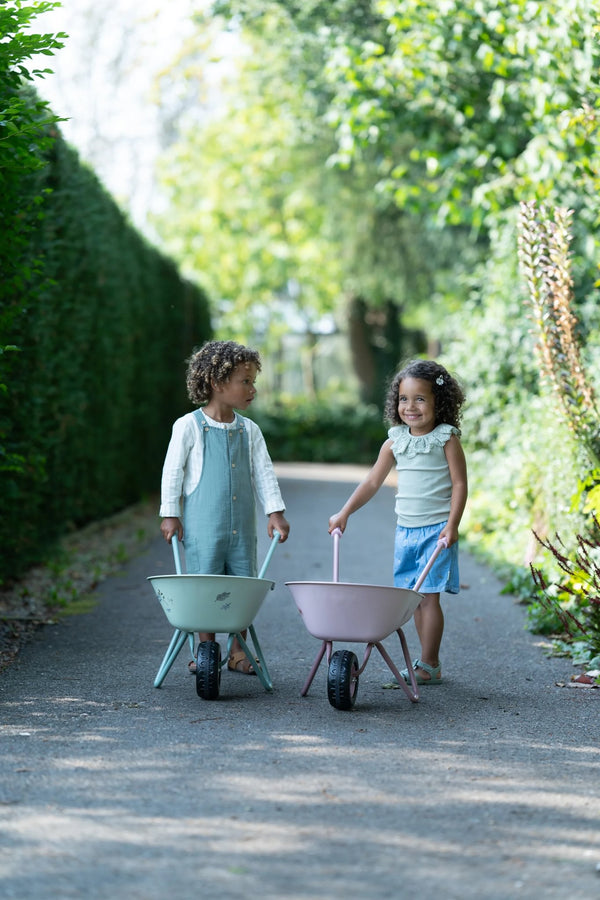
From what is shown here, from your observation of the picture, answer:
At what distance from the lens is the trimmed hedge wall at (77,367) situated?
704 cm

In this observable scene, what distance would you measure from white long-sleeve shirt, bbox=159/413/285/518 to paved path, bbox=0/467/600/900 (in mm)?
820

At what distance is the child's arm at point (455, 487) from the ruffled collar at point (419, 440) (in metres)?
0.03

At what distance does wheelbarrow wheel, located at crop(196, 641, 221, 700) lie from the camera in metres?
4.64

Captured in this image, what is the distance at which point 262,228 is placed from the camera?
29469mm

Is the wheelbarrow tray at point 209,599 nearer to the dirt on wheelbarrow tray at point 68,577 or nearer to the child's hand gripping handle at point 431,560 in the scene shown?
the child's hand gripping handle at point 431,560

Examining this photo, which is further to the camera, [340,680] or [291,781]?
[340,680]

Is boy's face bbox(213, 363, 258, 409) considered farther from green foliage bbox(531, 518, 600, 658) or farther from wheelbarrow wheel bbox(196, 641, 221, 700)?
green foliage bbox(531, 518, 600, 658)

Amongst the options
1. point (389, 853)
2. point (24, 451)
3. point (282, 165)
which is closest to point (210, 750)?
point (389, 853)

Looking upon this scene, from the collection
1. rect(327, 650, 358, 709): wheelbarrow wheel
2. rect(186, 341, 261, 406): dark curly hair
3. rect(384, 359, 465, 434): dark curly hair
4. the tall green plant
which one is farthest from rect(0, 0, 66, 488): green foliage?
the tall green plant

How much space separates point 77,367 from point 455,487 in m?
4.65

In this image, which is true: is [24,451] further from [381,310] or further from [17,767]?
[381,310]

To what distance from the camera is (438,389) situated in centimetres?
525

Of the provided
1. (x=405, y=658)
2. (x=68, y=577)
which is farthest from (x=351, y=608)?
(x=68, y=577)

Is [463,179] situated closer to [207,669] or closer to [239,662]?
[239,662]
